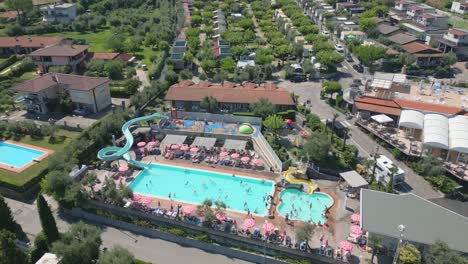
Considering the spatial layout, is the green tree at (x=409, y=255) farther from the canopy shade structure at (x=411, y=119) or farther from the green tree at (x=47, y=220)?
the green tree at (x=47, y=220)

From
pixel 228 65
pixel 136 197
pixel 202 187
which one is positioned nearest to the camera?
pixel 136 197

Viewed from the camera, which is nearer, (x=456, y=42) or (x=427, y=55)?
(x=427, y=55)

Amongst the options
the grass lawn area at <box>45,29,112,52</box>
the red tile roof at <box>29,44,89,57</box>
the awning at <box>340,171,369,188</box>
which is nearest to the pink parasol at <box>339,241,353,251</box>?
the awning at <box>340,171,369,188</box>

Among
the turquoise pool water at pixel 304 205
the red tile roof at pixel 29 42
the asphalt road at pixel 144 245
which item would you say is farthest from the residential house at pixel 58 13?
the turquoise pool water at pixel 304 205

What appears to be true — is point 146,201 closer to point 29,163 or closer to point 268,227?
point 268,227

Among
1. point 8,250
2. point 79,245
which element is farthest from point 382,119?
point 8,250
